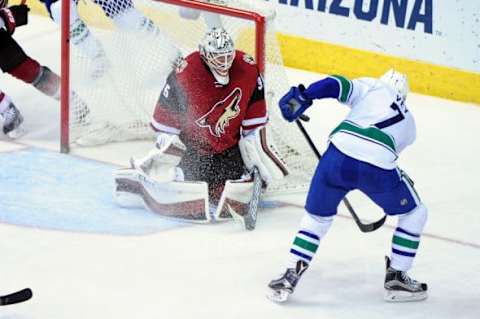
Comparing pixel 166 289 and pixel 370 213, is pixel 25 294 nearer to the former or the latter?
pixel 166 289

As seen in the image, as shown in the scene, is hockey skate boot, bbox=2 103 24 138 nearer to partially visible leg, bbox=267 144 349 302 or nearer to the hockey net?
the hockey net

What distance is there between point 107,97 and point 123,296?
170cm

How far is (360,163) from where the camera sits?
4.34 meters

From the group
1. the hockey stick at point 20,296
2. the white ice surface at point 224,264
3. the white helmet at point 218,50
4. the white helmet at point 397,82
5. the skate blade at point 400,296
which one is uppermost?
the white helmet at point 397,82

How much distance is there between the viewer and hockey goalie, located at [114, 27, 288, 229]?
5191mm

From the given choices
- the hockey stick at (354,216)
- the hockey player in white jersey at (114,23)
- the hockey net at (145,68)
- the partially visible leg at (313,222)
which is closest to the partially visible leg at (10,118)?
the hockey net at (145,68)

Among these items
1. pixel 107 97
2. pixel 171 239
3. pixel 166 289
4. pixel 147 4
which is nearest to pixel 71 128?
pixel 107 97

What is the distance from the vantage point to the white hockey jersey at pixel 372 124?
4.35 meters

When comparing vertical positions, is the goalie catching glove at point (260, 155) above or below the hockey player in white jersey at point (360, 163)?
below

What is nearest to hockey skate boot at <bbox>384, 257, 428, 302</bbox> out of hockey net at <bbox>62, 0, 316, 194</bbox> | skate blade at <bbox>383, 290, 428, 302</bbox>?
skate blade at <bbox>383, 290, 428, 302</bbox>

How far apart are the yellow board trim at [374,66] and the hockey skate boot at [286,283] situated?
104 inches

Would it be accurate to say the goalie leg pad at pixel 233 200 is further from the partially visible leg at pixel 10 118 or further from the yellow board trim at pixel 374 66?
the yellow board trim at pixel 374 66

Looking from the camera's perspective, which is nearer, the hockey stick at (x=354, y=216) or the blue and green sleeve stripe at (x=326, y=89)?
the blue and green sleeve stripe at (x=326, y=89)

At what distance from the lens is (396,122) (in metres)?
4.39
